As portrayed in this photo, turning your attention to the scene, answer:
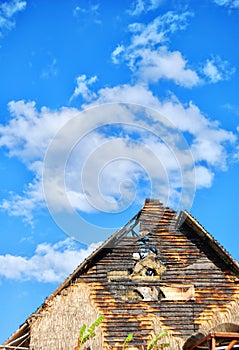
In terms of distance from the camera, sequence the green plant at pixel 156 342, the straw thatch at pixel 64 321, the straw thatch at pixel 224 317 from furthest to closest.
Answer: the straw thatch at pixel 224 317 < the green plant at pixel 156 342 < the straw thatch at pixel 64 321

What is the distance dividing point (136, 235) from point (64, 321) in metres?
3.65

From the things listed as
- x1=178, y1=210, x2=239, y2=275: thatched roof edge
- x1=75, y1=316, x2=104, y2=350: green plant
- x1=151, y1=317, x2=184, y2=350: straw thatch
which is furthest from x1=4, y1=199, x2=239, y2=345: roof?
x1=151, y1=317, x2=184, y2=350: straw thatch

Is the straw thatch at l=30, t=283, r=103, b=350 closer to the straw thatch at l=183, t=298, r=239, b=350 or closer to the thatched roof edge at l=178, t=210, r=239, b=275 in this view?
the straw thatch at l=183, t=298, r=239, b=350

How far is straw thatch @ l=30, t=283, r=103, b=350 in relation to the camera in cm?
1430

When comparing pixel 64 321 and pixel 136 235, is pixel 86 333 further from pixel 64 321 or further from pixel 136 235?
pixel 136 235

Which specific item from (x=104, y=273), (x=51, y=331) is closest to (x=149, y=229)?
(x=104, y=273)

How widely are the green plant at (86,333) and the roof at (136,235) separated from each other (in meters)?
1.41

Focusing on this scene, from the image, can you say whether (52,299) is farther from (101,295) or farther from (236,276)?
(236,276)

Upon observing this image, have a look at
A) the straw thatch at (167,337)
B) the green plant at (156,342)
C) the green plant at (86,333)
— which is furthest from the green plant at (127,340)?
the green plant at (86,333)

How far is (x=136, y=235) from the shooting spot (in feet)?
54.6

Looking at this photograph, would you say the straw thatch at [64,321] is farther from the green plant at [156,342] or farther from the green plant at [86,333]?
the green plant at [156,342]

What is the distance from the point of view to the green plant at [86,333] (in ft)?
46.0

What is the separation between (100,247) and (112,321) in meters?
2.23

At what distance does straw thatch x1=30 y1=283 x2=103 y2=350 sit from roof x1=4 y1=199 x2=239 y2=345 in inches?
9.1
